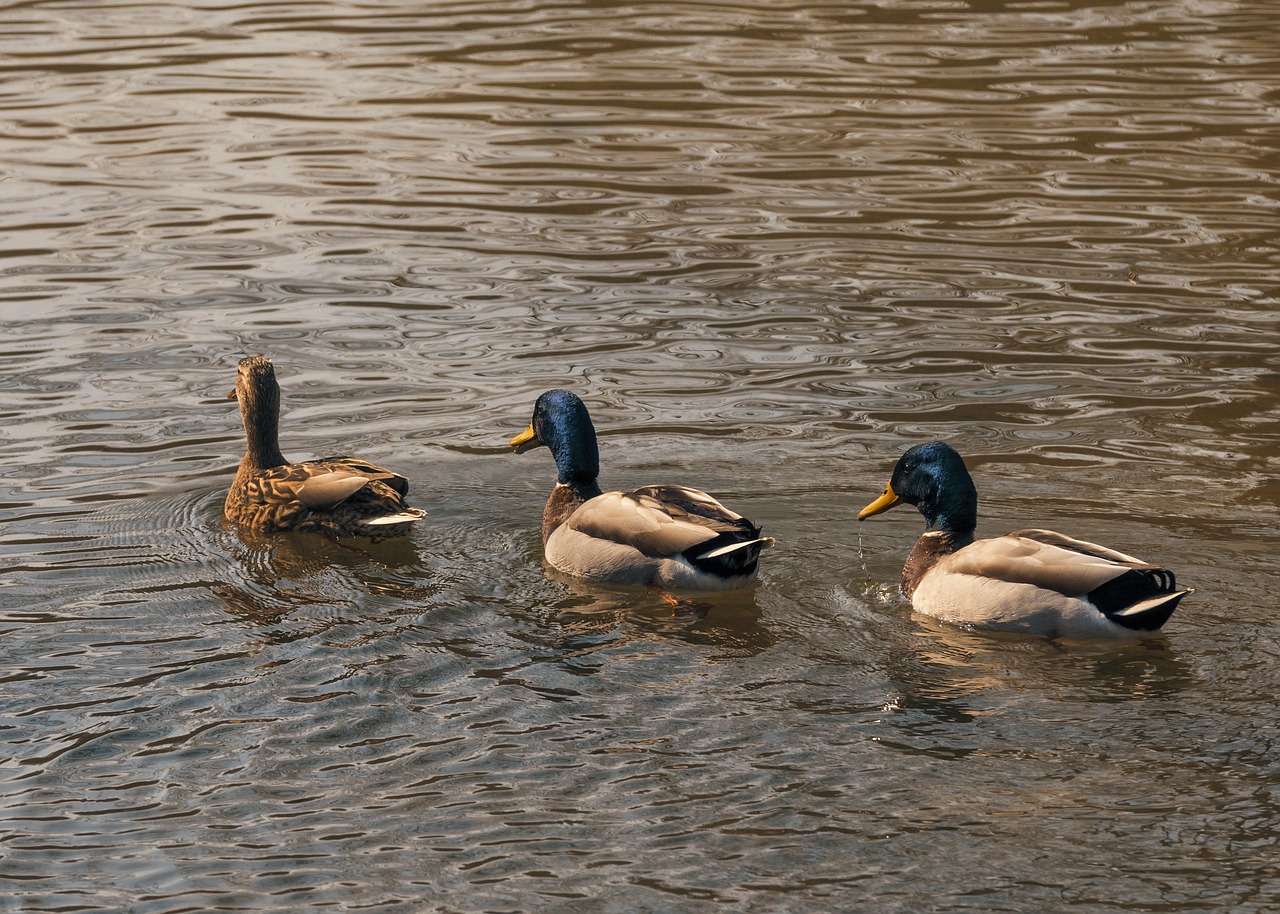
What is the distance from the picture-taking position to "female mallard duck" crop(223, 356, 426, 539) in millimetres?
8852

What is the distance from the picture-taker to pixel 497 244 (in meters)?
14.5

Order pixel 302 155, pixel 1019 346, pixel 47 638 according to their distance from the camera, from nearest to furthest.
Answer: pixel 47 638 → pixel 1019 346 → pixel 302 155

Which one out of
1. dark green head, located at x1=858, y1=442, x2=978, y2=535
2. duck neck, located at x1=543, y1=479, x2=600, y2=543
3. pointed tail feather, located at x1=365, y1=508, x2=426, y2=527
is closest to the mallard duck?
dark green head, located at x1=858, y1=442, x2=978, y2=535

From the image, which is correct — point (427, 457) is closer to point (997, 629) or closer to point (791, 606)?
point (791, 606)

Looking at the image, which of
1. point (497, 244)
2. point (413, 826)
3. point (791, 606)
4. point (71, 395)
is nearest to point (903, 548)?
point (791, 606)

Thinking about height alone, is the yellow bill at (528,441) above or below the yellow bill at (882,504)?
above

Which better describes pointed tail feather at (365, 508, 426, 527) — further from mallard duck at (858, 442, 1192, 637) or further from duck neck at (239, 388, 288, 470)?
mallard duck at (858, 442, 1192, 637)

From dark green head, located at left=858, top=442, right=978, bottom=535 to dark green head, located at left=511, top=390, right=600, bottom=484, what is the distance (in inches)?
61.8

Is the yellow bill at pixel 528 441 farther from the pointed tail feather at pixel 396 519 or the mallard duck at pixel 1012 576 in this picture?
the mallard duck at pixel 1012 576

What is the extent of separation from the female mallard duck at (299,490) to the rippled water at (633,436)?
0.17 meters

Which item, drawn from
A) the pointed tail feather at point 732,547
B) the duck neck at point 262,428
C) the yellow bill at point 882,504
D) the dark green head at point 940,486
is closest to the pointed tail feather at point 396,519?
the duck neck at point 262,428

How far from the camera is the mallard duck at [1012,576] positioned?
297 inches

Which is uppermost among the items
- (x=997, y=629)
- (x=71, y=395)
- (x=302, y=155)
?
(x=302, y=155)

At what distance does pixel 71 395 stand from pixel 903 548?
5.40 meters
